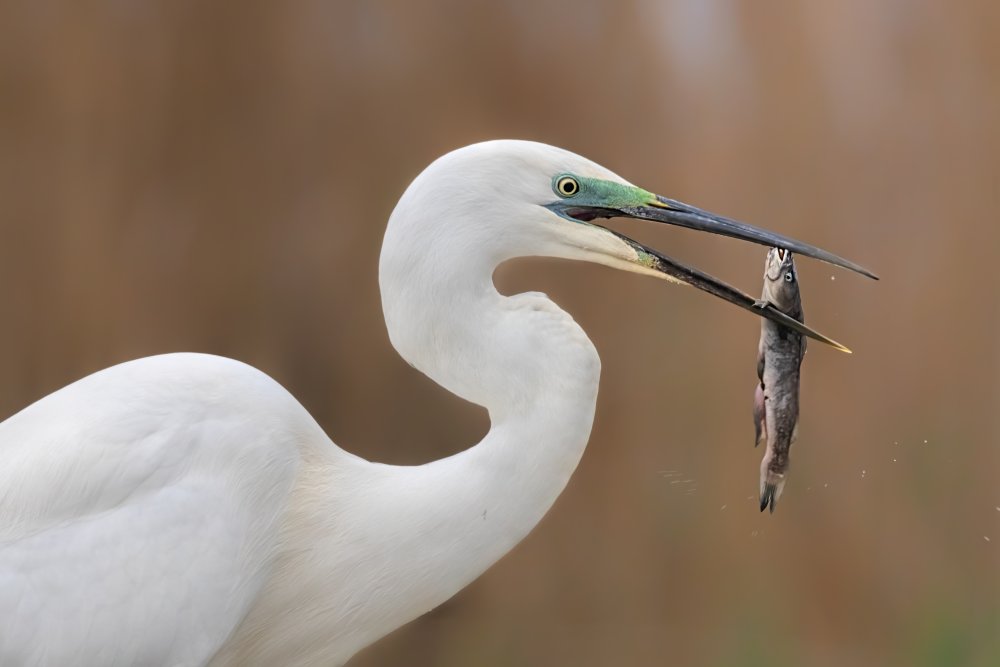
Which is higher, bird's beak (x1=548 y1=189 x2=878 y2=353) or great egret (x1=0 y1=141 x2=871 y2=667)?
bird's beak (x1=548 y1=189 x2=878 y2=353)

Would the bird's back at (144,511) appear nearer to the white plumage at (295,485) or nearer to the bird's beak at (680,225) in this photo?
the white plumage at (295,485)

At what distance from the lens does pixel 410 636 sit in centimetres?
263

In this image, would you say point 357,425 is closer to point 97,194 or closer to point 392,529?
point 97,194

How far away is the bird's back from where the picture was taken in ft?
3.93

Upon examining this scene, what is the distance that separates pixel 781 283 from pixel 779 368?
151mm

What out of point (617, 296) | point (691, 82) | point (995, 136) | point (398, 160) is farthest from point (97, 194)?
point (995, 136)

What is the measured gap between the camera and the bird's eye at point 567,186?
1326 millimetres

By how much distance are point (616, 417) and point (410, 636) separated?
2.42 ft

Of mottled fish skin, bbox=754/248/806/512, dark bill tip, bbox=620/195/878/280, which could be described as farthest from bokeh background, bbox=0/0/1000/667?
dark bill tip, bbox=620/195/878/280

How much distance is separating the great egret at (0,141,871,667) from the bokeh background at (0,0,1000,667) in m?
1.26

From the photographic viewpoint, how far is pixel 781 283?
4.93 ft

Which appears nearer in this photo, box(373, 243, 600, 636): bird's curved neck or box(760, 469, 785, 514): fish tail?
box(373, 243, 600, 636): bird's curved neck

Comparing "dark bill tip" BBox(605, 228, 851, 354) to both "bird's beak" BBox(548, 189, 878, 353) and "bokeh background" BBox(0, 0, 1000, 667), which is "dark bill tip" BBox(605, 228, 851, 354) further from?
"bokeh background" BBox(0, 0, 1000, 667)

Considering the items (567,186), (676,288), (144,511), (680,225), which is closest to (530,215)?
(567,186)
